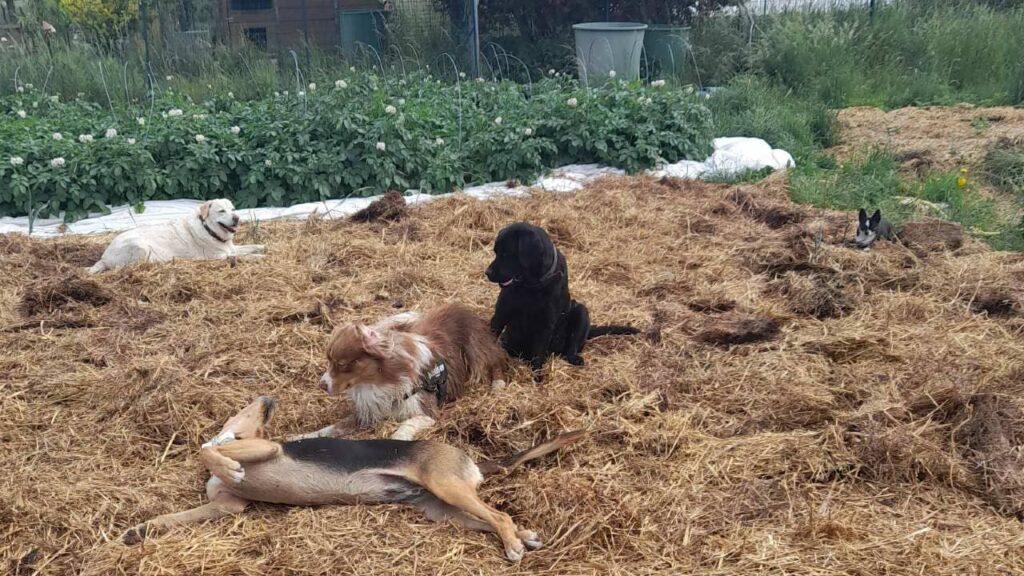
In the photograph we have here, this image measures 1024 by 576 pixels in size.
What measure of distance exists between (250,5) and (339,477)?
15.0 m

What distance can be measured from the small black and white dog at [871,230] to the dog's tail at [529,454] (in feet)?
12.3

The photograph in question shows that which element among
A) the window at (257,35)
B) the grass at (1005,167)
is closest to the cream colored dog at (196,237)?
the grass at (1005,167)

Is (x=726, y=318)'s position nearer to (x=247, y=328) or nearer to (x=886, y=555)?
(x=886, y=555)

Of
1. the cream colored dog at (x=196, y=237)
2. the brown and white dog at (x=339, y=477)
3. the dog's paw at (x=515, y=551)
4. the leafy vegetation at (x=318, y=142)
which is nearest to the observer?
the dog's paw at (x=515, y=551)

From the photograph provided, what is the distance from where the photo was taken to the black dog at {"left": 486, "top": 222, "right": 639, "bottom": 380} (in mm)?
4242

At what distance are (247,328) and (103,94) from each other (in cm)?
741

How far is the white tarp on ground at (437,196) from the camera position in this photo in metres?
7.40

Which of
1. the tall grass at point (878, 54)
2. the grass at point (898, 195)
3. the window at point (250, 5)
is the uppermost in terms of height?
the window at point (250, 5)

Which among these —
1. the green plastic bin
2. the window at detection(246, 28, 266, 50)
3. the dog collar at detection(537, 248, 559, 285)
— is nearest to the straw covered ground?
the dog collar at detection(537, 248, 559, 285)

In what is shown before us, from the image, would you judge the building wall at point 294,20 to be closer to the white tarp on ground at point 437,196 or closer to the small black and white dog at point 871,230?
the white tarp on ground at point 437,196

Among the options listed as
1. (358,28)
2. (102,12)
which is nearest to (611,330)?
(358,28)

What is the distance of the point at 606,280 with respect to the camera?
5934 millimetres

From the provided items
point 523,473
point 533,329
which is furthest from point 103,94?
point 523,473

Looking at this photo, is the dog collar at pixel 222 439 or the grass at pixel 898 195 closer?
the dog collar at pixel 222 439
